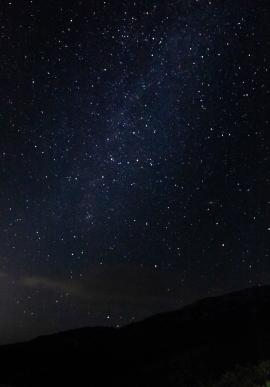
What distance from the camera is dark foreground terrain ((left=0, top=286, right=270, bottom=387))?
22.5m

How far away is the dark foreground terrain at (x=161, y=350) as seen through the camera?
22.5 meters

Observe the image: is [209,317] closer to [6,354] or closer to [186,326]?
[186,326]

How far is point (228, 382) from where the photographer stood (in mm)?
14078

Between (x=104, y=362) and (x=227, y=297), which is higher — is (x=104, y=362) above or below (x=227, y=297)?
below

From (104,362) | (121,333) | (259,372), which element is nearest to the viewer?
(259,372)

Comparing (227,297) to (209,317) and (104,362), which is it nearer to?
(209,317)

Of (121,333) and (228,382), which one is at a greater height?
(121,333)

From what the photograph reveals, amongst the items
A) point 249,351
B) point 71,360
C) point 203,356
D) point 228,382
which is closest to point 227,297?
point 71,360

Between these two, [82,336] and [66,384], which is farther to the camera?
[82,336]

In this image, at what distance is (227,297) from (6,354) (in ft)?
124

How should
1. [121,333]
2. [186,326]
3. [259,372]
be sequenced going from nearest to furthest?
1. [259,372]
2. [186,326]
3. [121,333]

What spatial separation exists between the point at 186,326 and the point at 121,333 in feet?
58.7

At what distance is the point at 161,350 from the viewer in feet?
147

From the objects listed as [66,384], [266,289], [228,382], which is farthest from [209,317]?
[228,382]
